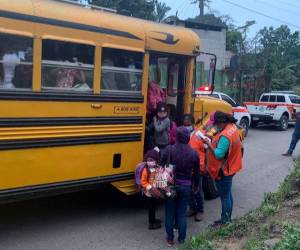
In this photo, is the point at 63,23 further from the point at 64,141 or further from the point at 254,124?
the point at 254,124

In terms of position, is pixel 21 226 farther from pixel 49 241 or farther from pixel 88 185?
pixel 88 185

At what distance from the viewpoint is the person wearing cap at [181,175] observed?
5.13 metres

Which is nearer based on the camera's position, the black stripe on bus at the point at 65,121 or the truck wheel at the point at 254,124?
the black stripe on bus at the point at 65,121

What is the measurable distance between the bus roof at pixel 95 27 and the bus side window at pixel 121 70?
10cm

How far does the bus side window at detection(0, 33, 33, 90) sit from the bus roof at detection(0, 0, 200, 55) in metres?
0.14

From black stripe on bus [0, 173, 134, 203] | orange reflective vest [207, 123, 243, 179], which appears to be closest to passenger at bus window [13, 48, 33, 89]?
black stripe on bus [0, 173, 134, 203]

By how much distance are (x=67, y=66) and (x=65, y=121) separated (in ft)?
2.12

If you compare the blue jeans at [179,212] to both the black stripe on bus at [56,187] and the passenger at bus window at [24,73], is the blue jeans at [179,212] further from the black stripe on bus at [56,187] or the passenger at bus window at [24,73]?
the passenger at bus window at [24,73]

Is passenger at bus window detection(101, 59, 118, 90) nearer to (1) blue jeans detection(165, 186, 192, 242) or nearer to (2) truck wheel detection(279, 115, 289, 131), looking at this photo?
(1) blue jeans detection(165, 186, 192, 242)

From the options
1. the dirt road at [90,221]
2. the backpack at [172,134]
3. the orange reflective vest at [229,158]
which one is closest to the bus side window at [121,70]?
the backpack at [172,134]

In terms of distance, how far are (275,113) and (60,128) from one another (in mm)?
15165

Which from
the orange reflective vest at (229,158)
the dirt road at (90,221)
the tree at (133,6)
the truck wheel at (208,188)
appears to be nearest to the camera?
the dirt road at (90,221)

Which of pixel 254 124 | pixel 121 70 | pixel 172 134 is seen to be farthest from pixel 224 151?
pixel 254 124

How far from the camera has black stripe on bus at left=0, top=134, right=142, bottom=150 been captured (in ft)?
15.5
